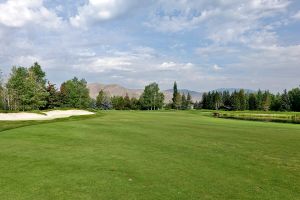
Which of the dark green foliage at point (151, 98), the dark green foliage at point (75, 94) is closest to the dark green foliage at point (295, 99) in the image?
the dark green foliage at point (151, 98)

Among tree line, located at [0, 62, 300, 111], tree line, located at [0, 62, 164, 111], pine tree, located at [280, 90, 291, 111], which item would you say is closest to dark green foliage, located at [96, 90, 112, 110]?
tree line, located at [0, 62, 300, 111]

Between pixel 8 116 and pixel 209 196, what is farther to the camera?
pixel 8 116

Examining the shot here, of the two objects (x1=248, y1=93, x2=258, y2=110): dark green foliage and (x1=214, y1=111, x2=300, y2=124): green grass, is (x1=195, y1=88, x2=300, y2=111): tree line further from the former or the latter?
(x1=214, y1=111, x2=300, y2=124): green grass

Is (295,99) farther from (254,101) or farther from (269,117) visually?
(269,117)

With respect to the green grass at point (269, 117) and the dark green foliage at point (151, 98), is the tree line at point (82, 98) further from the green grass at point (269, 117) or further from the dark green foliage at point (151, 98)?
the green grass at point (269, 117)

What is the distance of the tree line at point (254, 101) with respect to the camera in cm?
14338

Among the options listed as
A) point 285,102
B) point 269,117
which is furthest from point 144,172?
point 285,102

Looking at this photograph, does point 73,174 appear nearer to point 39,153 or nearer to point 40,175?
point 40,175

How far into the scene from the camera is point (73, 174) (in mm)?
10641

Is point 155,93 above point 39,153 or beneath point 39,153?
above

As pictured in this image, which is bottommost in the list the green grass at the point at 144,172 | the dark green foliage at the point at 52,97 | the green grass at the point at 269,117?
the green grass at the point at 144,172

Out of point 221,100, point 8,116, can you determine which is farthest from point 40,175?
point 221,100

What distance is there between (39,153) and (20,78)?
7568 centimetres

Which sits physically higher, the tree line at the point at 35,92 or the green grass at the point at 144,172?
the tree line at the point at 35,92
